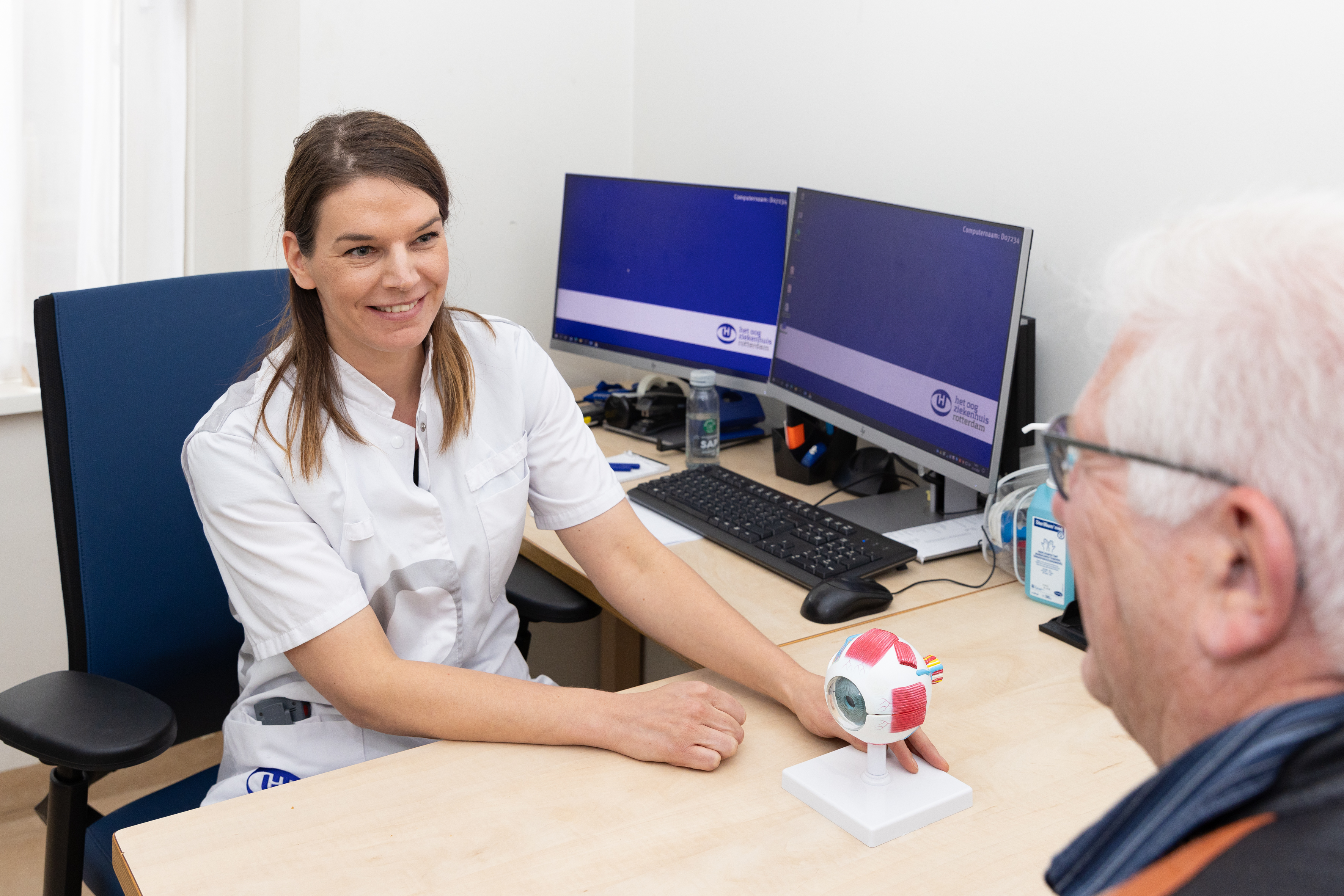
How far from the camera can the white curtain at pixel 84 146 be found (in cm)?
217

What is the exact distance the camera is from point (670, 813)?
0.97 meters

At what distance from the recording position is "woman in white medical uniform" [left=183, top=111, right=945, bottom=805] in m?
1.14

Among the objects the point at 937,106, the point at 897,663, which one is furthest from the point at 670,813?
the point at 937,106

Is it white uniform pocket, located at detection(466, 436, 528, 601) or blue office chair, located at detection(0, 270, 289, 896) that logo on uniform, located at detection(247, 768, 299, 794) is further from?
white uniform pocket, located at detection(466, 436, 528, 601)

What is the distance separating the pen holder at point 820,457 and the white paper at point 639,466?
9.4 inches

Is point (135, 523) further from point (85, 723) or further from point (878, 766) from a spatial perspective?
point (878, 766)

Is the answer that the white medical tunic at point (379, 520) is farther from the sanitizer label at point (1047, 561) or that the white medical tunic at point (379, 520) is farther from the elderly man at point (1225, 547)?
the elderly man at point (1225, 547)

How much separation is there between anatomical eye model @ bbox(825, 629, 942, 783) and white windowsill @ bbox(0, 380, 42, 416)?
1826 millimetres

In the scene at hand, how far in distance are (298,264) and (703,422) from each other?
93 cm

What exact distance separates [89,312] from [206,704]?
53 centimetres

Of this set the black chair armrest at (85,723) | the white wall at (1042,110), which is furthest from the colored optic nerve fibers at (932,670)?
the black chair armrest at (85,723)

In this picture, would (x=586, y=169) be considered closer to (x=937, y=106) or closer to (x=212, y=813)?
(x=937, y=106)

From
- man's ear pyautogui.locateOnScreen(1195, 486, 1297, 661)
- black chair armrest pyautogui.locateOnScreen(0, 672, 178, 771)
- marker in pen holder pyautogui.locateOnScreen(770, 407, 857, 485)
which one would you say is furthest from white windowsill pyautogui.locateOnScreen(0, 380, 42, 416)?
man's ear pyautogui.locateOnScreen(1195, 486, 1297, 661)

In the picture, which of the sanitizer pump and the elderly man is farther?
the sanitizer pump
